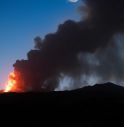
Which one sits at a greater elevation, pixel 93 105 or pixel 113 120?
pixel 93 105

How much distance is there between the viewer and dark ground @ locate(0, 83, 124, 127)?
102331 mm

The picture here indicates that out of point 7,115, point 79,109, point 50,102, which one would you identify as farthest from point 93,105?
point 7,115

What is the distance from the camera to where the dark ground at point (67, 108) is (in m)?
102

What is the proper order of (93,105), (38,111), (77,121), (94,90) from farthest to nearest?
(94,90), (93,105), (38,111), (77,121)

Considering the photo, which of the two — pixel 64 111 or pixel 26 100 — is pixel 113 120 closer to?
pixel 64 111

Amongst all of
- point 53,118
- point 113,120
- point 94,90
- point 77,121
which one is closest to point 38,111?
point 53,118

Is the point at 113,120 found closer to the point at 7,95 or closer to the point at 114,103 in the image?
the point at 114,103

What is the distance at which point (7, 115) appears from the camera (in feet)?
354

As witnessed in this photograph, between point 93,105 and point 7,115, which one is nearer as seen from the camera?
point 7,115

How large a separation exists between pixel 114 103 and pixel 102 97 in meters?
11.5

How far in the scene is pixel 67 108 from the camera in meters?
122

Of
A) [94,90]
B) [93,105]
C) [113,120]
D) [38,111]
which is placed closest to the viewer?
[113,120]

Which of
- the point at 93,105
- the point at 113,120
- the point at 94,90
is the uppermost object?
the point at 94,90

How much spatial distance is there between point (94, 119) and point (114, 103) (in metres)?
25.2
